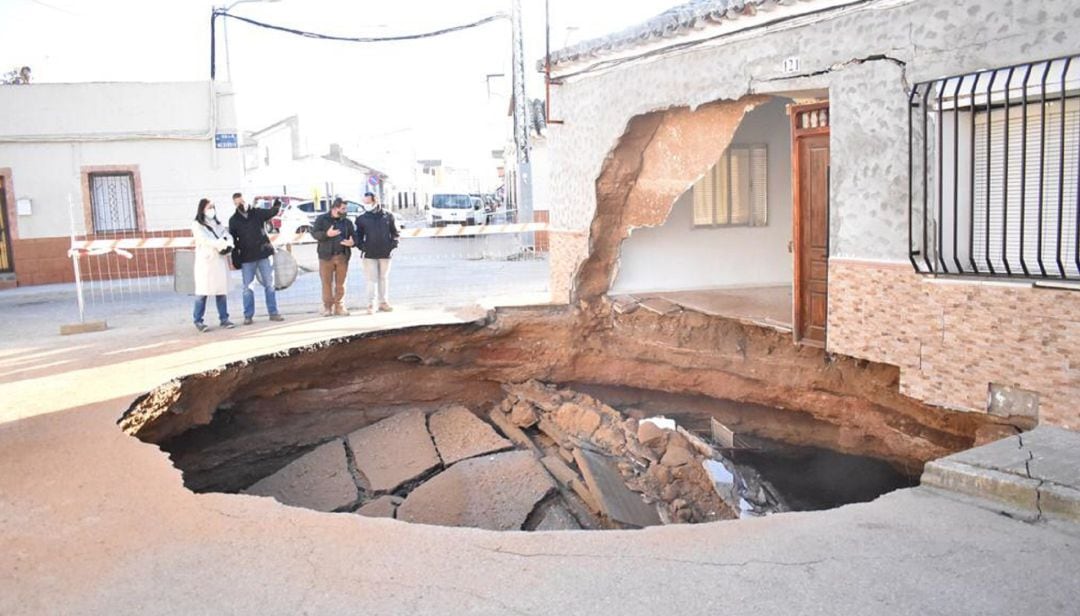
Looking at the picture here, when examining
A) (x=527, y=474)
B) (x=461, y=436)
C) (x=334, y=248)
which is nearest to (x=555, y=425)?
(x=461, y=436)

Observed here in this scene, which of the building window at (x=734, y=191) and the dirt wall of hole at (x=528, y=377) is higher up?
the building window at (x=734, y=191)

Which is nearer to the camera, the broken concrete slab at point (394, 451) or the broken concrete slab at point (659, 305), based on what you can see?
the broken concrete slab at point (394, 451)

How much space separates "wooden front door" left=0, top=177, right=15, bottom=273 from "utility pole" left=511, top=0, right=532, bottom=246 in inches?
457

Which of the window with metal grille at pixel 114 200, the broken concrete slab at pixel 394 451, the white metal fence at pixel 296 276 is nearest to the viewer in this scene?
the broken concrete slab at pixel 394 451

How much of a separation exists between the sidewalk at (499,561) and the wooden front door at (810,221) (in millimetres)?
4530

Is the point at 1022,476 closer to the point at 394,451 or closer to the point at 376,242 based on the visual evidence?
the point at 394,451

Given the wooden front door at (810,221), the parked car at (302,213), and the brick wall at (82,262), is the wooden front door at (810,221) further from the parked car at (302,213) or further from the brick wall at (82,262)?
the parked car at (302,213)

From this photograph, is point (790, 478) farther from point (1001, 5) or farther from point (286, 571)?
point (286, 571)

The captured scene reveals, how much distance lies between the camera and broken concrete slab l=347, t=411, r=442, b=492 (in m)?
9.24

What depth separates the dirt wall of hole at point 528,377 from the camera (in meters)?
8.62

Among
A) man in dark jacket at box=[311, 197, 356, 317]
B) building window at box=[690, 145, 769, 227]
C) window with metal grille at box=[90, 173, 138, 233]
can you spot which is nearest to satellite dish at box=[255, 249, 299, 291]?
man in dark jacket at box=[311, 197, 356, 317]

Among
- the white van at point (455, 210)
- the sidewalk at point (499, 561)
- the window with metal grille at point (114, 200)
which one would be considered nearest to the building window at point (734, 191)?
the sidewalk at point (499, 561)

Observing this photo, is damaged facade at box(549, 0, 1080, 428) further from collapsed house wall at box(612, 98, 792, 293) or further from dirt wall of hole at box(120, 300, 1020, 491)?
collapsed house wall at box(612, 98, 792, 293)

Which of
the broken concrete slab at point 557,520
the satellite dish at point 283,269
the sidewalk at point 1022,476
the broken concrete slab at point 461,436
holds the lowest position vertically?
the broken concrete slab at point 557,520
